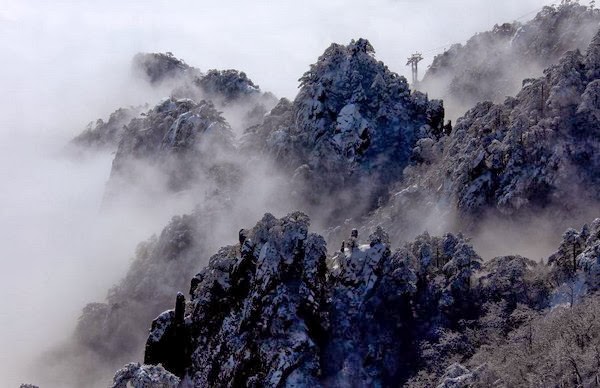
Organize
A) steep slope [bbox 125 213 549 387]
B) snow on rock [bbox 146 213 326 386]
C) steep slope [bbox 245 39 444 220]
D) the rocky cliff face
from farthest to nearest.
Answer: steep slope [bbox 245 39 444 220] < the rocky cliff face < steep slope [bbox 125 213 549 387] < snow on rock [bbox 146 213 326 386]

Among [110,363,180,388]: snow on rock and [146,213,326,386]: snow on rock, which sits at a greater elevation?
[146,213,326,386]: snow on rock

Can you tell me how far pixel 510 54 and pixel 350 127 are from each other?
174 feet

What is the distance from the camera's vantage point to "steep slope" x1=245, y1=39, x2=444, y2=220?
14300 cm

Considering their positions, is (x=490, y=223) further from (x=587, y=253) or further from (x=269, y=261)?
(x=269, y=261)

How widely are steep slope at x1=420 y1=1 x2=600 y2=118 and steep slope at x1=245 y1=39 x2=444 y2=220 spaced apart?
2664 centimetres

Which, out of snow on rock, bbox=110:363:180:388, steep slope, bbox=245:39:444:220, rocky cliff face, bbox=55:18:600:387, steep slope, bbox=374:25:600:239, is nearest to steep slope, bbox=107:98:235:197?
rocky cliff face, bbox=55:18:600:387

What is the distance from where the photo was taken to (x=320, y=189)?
14312 centimetres

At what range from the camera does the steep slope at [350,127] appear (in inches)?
5630

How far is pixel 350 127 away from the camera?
144500 millimetres

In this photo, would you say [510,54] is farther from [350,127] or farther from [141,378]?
[141,378]

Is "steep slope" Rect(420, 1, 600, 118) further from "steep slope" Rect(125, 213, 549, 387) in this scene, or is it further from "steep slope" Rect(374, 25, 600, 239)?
"steep slope" Rect(125, 213, 549, 387)

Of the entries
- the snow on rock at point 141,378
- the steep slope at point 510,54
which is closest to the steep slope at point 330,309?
the snow on rock at point 141,378

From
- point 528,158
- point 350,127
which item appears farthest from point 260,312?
point 350,127

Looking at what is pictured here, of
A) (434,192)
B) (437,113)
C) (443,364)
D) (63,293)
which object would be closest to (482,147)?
(434,192)
